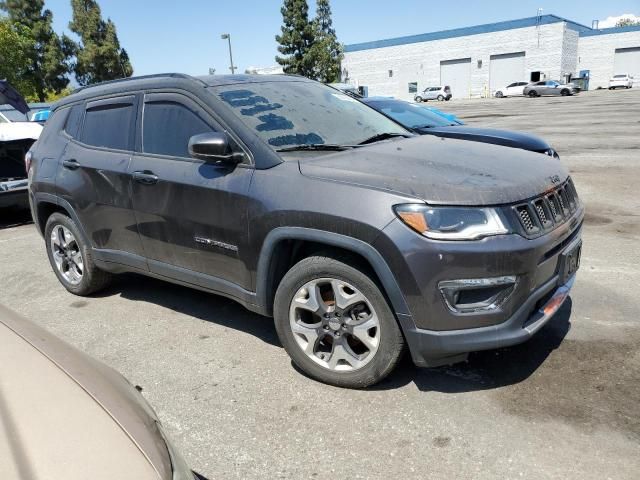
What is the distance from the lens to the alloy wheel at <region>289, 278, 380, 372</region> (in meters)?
2.95

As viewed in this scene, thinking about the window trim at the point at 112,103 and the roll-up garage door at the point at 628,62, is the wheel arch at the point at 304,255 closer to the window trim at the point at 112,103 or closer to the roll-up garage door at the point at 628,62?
the window trim at the point at 112,103

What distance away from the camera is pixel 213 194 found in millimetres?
3365

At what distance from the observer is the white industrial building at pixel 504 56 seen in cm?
5509

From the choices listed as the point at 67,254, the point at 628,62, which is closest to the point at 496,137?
the point at 67,254

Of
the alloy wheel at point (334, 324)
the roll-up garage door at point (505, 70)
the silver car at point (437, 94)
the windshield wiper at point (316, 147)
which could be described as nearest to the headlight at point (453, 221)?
the alloy wheel at point (334, 324)

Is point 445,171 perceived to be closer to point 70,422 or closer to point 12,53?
point 70,422

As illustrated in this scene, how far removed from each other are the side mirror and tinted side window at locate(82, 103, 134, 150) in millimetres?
1048

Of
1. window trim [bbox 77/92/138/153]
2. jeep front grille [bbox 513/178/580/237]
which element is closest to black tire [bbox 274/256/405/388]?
jeep front grille [bbox 513/178/580/237]

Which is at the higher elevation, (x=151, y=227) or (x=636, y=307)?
(x=151, y=227)

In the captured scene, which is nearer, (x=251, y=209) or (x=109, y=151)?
(x=251, y=209)

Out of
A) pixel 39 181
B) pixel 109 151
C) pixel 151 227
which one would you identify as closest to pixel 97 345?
pixel 151 227

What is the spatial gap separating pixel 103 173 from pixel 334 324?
7.58 feet

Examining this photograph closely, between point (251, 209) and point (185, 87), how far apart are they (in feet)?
3.62

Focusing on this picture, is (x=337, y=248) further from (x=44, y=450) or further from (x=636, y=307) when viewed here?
(x=636, y=307)
